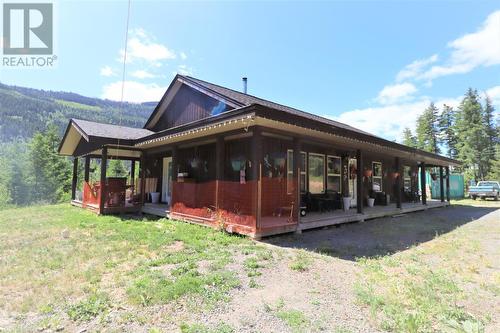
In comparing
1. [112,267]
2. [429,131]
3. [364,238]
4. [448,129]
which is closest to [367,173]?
[364,238]

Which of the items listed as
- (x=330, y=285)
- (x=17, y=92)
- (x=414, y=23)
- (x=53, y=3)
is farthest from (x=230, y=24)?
(x=17, y=92)

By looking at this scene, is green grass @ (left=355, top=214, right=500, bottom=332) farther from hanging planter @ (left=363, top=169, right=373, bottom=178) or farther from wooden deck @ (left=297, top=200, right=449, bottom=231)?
hanging planter @ (left=363, top=169, right=373, bottom=178)

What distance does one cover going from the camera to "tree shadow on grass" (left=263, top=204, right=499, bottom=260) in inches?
215

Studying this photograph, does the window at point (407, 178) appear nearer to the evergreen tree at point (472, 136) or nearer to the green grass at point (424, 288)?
the green grass at point (424, 288)

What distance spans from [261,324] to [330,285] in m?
1.35

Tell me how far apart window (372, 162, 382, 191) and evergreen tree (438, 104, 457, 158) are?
34.8 meters

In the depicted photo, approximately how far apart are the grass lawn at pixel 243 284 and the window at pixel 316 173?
3.35m

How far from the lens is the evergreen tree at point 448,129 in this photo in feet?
130

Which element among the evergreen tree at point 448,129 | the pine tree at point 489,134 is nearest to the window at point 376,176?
the pine tree at point 489,134

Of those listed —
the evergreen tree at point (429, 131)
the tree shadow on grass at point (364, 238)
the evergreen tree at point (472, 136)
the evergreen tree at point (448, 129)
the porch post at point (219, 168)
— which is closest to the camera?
the tree shadow on grass at point (364, 238)

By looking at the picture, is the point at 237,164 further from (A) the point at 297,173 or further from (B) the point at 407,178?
(B) the point at 407,178

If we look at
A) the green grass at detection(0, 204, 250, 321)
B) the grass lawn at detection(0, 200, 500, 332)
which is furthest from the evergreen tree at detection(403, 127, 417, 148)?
the green grass at detection(0, 204, 250, 321)

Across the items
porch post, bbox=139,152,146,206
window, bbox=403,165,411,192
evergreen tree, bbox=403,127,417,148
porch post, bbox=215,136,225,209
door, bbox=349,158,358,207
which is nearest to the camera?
porch post, bbox=215,136,225,209

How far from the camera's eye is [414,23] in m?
10.5
